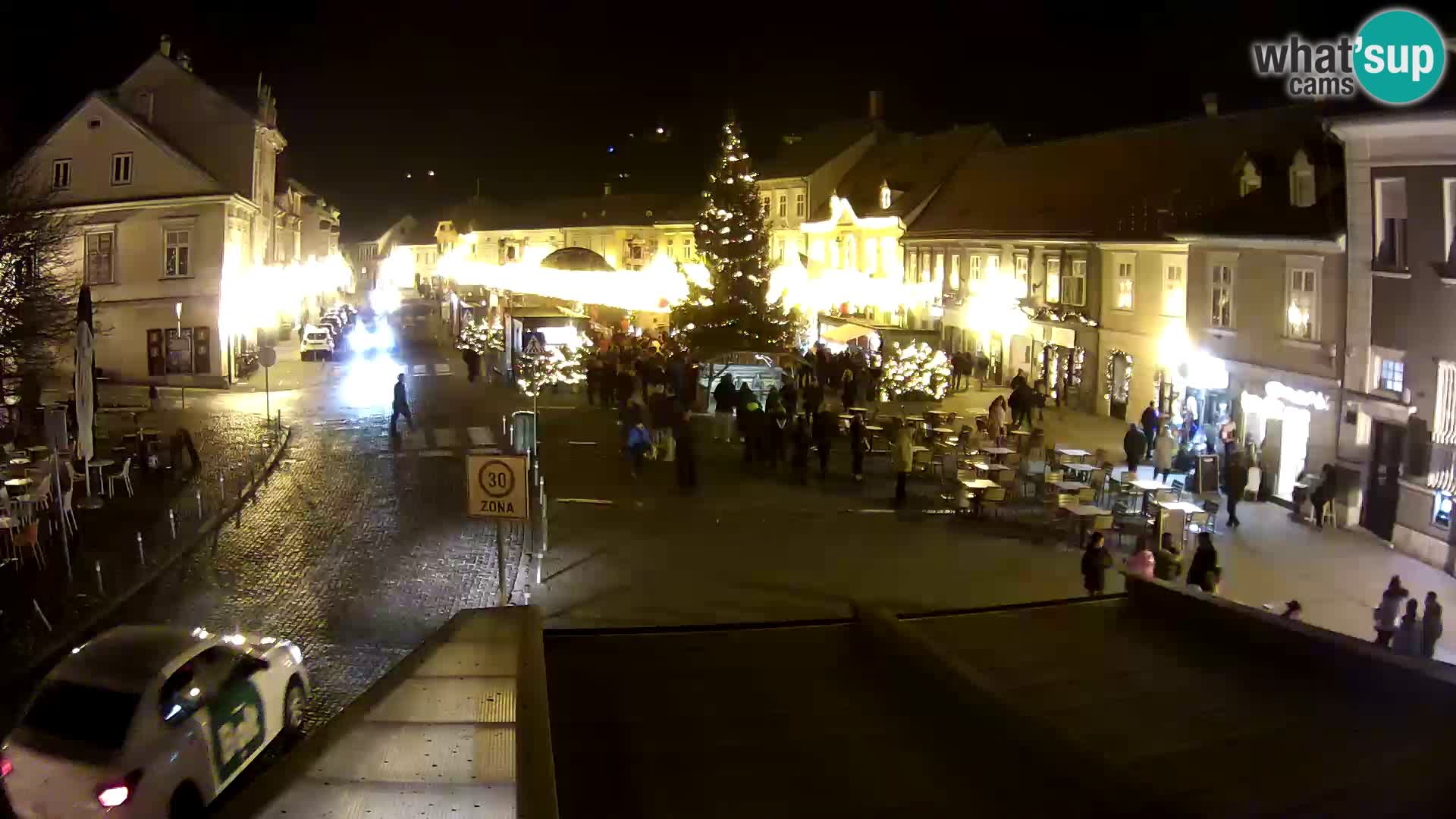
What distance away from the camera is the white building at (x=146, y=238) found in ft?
129

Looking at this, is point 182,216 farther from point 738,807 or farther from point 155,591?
point 738,807

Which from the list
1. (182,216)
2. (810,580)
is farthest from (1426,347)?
(182,216)

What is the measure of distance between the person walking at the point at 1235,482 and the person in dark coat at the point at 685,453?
9.30 meters

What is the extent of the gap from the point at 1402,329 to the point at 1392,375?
0.88 meters

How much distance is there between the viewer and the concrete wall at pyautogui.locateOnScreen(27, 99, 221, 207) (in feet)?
128

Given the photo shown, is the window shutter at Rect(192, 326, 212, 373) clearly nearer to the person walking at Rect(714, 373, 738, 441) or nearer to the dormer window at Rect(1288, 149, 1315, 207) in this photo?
the person walking at Rect(714, 373, 738, 441)

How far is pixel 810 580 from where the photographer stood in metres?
16.1

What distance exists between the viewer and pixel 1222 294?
26.2 meters

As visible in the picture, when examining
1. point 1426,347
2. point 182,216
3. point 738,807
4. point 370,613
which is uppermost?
point 182,216

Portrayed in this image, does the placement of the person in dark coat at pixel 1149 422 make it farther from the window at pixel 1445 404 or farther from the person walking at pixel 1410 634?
the person walking at pixel 1410 634

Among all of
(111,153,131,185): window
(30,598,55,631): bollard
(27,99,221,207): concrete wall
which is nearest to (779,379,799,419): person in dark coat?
(30,598,55,631): bollard

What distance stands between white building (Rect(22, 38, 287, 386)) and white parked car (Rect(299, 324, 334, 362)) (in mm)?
6797

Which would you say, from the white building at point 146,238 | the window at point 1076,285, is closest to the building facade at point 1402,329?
the window at point 1076,285

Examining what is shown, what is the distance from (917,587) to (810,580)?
1409 millimetres
